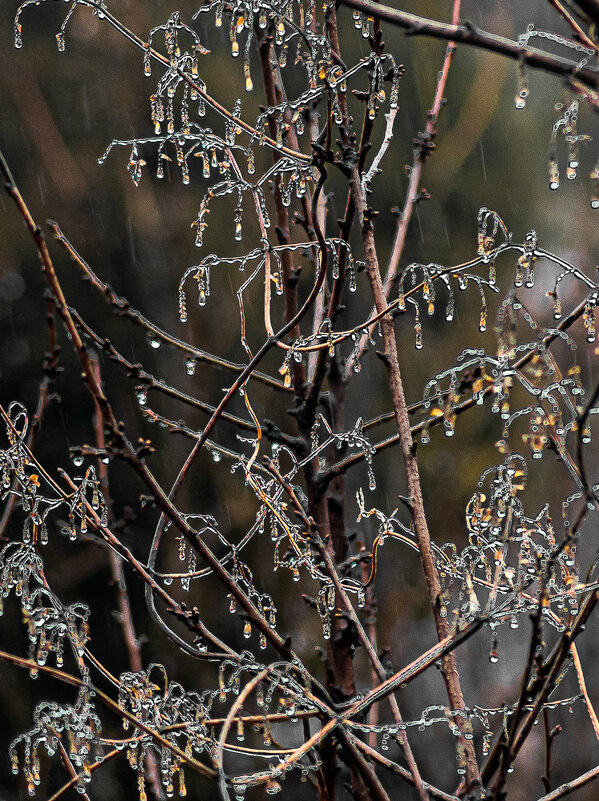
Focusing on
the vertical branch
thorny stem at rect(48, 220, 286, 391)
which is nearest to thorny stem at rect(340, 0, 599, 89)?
the vertical branch

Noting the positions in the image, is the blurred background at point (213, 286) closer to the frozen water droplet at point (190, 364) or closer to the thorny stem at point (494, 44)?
the frozen water droplet at point (190, 364)

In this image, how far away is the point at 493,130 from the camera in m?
5.00

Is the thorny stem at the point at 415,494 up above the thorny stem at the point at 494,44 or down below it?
below

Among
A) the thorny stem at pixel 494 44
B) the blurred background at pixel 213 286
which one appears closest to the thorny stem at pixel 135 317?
the thorny stem at pixel 494 44

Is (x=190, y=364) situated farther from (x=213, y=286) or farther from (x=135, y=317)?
(x=213, y=286)

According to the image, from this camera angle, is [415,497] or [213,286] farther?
[213,286]

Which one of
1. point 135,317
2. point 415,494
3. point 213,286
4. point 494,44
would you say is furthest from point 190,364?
point 213,286

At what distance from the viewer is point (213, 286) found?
14.7ft

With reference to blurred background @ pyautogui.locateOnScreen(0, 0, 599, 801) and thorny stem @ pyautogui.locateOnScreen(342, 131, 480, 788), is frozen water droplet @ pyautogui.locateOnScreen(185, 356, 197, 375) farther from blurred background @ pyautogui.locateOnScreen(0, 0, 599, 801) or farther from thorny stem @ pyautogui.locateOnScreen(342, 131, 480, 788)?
blurred background @ pyautogui.locateOnScreen(0, 0, 599, 801)

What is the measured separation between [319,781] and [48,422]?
3.20 m

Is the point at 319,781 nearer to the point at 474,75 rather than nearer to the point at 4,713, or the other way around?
the point at 4,713

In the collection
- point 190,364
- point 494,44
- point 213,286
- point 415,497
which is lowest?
point 415,497

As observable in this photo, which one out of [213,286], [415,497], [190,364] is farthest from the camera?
[213,286]

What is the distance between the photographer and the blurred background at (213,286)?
13.4 ft
